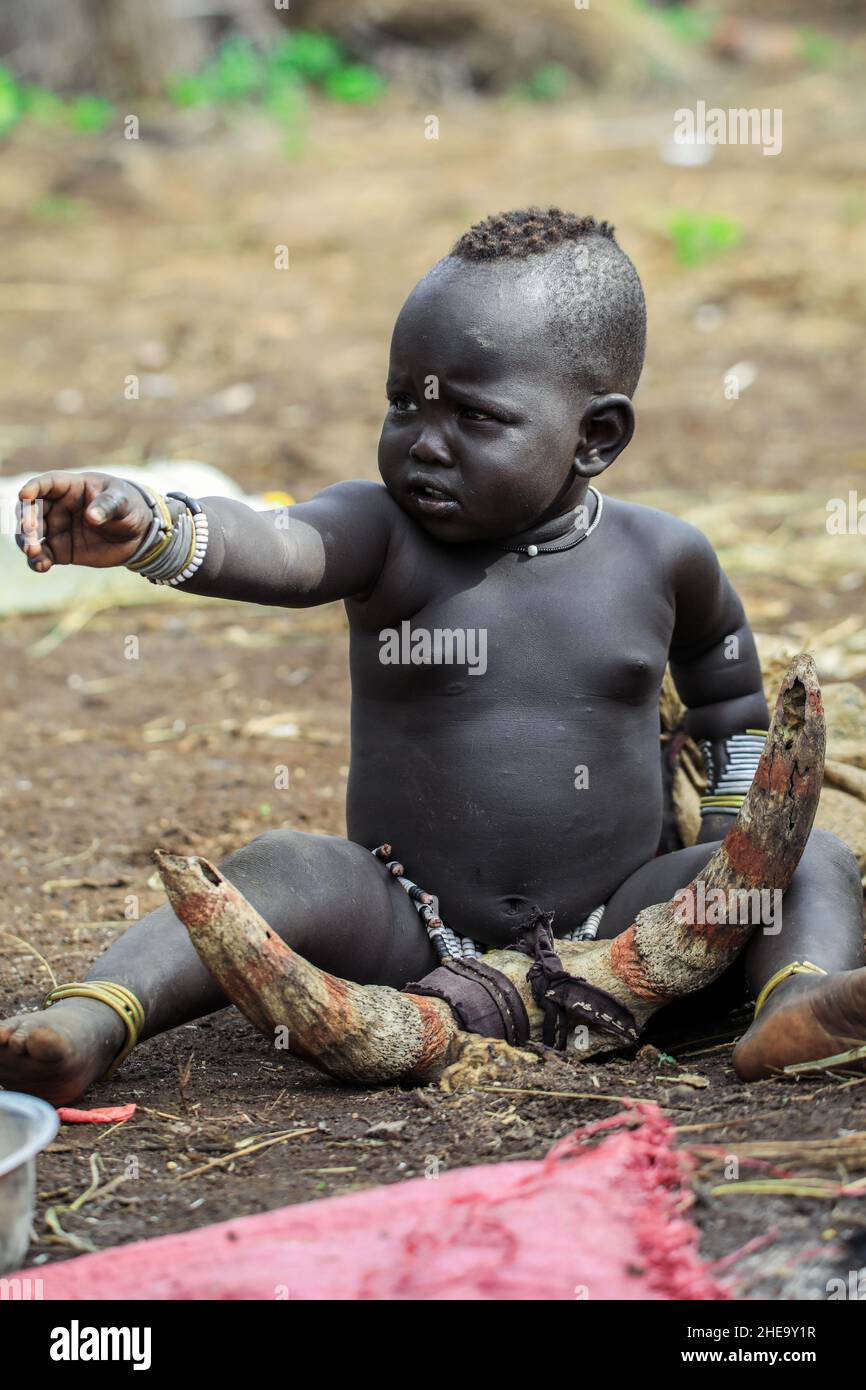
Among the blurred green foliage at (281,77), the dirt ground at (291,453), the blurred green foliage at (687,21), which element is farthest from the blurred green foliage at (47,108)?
the blurred green foliage at (687,21)

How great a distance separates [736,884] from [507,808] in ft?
1.33

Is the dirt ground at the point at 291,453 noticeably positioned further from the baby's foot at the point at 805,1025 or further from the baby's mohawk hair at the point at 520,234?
the baby's mohawk hair at the point at 520,234

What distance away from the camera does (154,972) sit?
2.46m

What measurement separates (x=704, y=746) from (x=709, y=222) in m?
7.21

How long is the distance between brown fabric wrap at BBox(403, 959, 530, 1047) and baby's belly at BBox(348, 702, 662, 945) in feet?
0.53

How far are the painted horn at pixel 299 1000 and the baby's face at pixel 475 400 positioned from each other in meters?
0.71

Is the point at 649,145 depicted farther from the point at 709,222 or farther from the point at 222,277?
the point at 222,277

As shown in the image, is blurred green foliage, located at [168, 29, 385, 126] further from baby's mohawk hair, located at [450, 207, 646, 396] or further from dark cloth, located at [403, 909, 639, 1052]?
dark cloth, located at [403, 909, 639, 1052]

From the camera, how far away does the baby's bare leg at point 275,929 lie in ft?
7.45

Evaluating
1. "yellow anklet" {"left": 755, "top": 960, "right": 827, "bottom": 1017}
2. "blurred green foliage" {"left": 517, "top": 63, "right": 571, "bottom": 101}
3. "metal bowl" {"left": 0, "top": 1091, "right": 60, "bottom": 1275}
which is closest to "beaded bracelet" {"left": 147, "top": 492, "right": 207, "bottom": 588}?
"metal bowl" {"left": 0, "top": 1091, "right": 60, "bottom": 1275}

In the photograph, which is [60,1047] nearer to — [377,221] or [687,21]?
[377,221]

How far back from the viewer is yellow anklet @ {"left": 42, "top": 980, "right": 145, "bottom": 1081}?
2.38m

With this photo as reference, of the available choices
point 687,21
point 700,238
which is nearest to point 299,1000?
point 700,238
